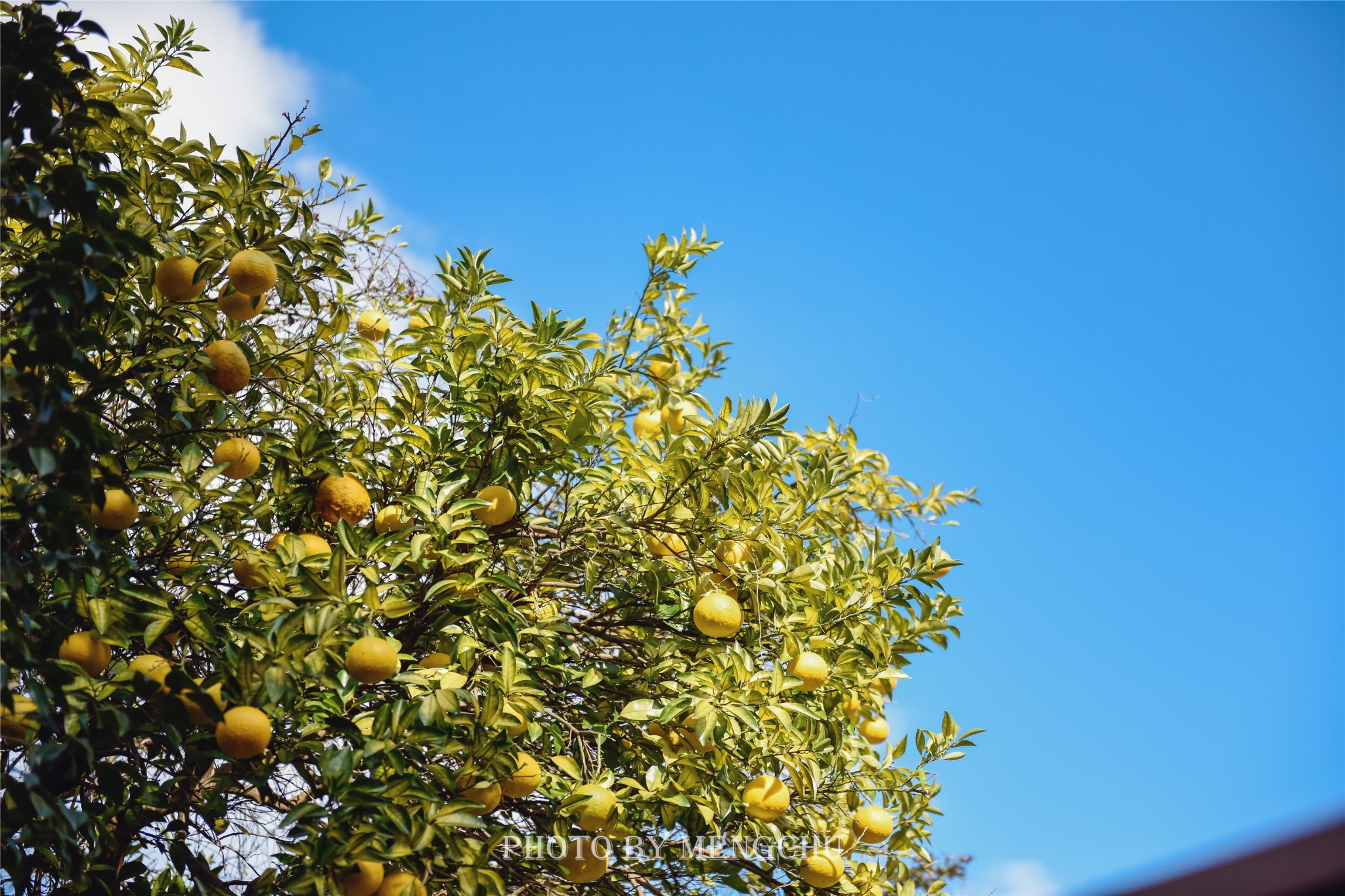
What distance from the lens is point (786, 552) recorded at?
2.61m

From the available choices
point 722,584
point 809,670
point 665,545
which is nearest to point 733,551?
point 722,584

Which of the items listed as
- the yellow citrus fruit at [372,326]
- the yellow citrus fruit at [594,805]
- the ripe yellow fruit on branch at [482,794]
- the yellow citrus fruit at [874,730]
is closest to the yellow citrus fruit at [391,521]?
the ripe yellow fruit on branch at [482,794]

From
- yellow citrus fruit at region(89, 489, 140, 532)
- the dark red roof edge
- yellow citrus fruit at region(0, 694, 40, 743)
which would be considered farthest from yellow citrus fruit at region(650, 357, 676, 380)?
the dark red roof edge

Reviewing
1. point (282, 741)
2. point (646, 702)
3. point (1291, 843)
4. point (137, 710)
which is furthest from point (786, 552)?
point (1291, 843)

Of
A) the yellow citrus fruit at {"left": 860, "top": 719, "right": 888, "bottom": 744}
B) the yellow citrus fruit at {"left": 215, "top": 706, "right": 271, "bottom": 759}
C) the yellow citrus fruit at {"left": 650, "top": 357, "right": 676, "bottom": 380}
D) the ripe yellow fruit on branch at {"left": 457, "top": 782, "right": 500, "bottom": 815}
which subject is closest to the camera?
the yellow citrus fruit at {"left": 215, "top": 706, "right": 271, "bottom": 759}

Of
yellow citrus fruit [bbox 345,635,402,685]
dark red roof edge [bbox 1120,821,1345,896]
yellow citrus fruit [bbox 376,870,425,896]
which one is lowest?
dark red roof edge [bbox 1120,821,1345,896]

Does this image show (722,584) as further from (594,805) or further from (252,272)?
(252,272)

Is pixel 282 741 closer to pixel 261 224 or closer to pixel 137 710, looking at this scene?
pixel 137 710

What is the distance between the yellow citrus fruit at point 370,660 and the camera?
189 cm

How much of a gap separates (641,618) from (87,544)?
1.46 metres

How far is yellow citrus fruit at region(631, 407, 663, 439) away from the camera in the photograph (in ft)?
11.2

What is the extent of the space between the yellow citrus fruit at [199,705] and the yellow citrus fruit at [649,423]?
177 cm

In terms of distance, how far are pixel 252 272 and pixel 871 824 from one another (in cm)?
224

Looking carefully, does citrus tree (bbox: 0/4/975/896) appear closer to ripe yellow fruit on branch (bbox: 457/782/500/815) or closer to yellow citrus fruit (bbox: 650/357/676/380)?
ripe yellow fruit on branch (bbox: 457/782/500/815)
